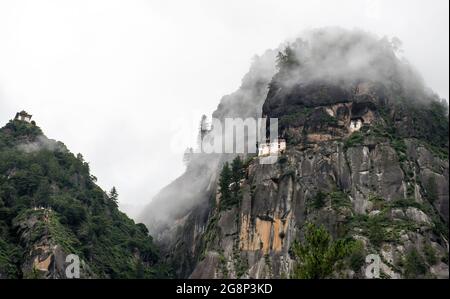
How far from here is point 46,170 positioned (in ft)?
474

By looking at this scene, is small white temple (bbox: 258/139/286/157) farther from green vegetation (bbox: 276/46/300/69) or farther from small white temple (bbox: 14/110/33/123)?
small white temple (bbox: 14/110/33/123)

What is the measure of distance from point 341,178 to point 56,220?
162 feet

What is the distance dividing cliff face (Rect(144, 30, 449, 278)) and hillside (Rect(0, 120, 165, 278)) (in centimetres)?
1178

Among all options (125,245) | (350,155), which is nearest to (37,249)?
(125,245)

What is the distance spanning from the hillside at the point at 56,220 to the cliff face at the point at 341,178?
11780 millimetres

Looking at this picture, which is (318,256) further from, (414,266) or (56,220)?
(56,220)

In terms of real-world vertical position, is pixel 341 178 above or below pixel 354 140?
below

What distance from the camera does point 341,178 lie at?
4663 inches

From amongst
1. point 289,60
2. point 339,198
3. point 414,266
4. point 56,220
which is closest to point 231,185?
point 339,198

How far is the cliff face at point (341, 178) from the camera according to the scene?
10425cm

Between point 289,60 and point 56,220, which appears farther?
point 289,60

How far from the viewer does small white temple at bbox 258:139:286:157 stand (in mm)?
125238
